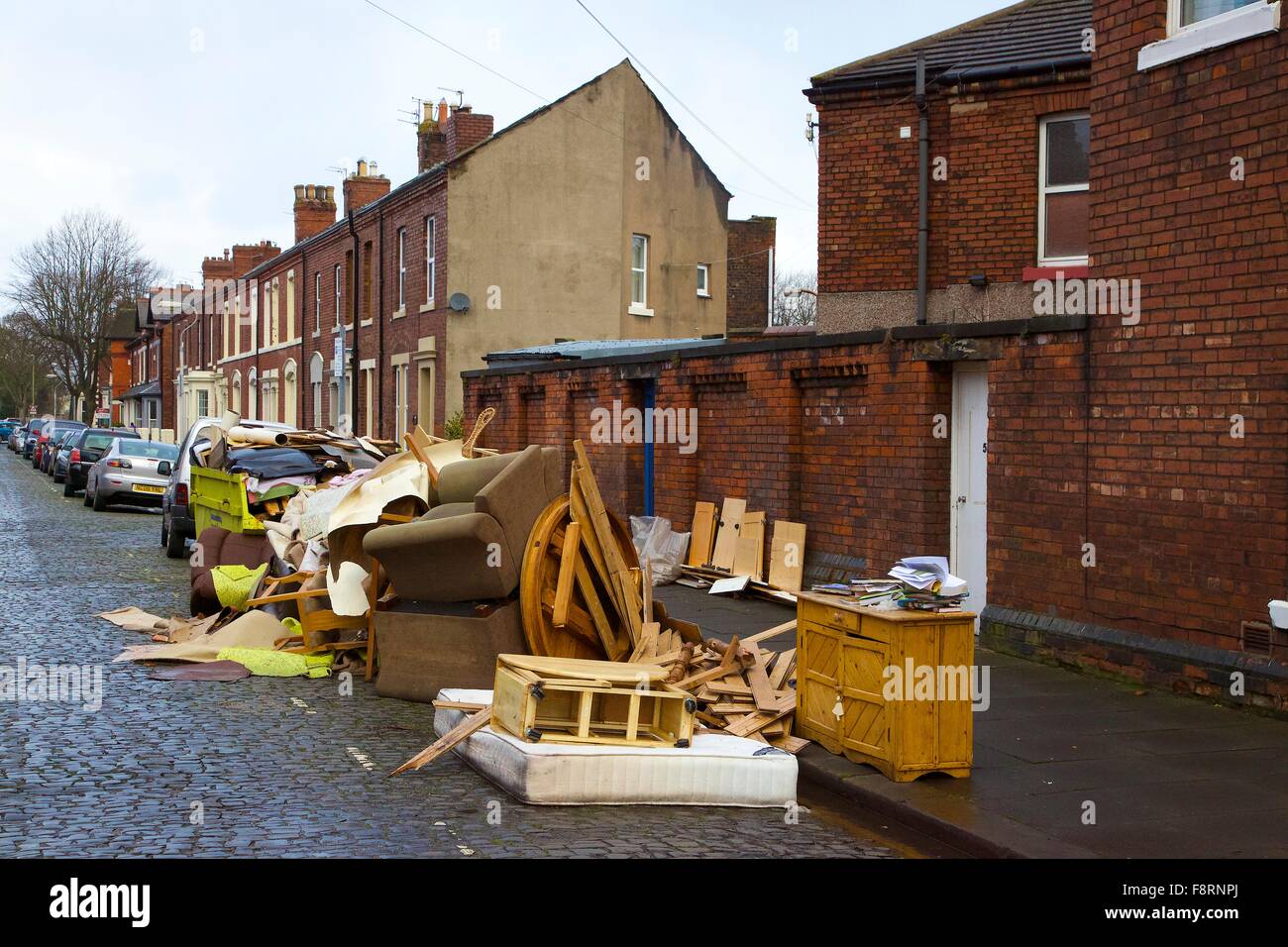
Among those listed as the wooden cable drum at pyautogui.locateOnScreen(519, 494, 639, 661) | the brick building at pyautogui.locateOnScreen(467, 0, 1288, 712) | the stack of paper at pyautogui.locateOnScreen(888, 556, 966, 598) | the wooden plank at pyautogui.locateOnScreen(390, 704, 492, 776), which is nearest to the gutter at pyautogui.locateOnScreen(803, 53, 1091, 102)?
the brick building at pyautogui.locateOnScreen(467, 0, 1288, 712)

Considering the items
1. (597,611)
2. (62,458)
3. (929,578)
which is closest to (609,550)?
(597,611)

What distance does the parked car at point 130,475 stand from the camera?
27.6 meters

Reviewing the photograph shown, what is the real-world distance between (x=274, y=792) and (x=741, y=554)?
884 centimetres

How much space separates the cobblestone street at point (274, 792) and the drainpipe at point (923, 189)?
1032 cm

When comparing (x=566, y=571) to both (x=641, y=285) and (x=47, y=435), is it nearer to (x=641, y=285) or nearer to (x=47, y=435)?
(x=641, y=285)

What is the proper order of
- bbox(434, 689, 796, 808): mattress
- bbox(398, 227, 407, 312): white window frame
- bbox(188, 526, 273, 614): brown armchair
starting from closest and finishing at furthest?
1. bbox(434, 689, 796, 808): mattress
2. bbox(188, 526, 273, 614): brown armchair
3. bbox(398, 227, 407, 312): white window frame

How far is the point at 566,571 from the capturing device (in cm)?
921

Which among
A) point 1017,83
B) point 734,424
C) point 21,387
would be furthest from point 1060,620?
point 21,387

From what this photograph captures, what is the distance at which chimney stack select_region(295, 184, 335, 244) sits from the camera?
44.8m

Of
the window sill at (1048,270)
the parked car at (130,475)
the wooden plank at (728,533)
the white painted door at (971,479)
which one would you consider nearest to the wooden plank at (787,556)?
the wooden plank at (728,533)

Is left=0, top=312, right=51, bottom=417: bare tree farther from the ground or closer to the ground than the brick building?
farther from the ground

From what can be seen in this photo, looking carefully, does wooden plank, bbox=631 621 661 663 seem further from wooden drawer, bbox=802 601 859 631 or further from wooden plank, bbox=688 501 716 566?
wooden plank, bbox=688 501 716 566

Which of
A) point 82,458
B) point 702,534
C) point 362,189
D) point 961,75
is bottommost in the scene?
point 702,534

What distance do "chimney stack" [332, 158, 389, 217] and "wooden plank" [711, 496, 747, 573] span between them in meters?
24.8
